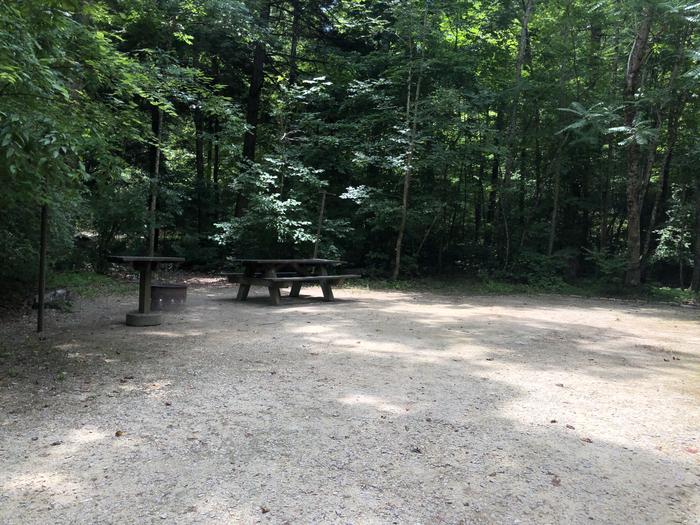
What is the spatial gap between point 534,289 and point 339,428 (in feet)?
35.0

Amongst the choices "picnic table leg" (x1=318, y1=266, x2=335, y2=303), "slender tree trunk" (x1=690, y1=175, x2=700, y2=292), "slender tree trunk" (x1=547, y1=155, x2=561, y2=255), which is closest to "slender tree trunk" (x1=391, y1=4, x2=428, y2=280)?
"picnic table leg" (x1=318, y1=266, x2=335, y2=303)

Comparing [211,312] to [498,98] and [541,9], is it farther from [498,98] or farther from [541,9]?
[541,9]

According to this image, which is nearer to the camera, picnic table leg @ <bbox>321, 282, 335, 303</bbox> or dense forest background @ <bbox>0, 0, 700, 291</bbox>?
picnic table leg @ <bbox>321, 282, 335, 303</bbox>

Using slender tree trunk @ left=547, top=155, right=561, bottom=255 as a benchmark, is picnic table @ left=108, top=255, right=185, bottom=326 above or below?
below

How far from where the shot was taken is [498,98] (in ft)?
44.2

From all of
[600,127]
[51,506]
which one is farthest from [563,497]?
[600,127]

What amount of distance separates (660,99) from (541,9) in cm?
544

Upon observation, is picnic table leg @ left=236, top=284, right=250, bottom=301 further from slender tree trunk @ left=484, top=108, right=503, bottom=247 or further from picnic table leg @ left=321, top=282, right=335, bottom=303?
slender tree trunk @ left=484, top=108, right=503, bottom=247

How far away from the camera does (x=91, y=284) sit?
32.4 ft

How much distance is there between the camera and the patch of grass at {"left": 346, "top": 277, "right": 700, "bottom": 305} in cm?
1159

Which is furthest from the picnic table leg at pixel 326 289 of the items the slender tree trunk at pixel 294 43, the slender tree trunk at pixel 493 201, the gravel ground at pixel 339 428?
the slender tree trunk at pixel 294 43

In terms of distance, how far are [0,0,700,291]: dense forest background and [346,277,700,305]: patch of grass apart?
396mm

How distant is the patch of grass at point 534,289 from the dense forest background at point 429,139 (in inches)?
15.6

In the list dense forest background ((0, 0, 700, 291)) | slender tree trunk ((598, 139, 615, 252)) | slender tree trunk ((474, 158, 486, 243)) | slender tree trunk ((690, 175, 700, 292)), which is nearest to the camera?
dense forest background ((0, 0, 700, 291))
